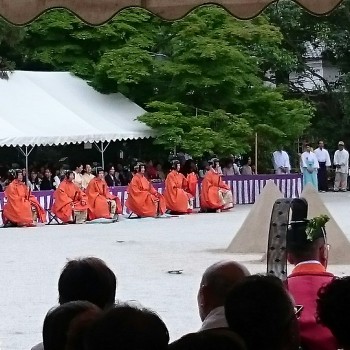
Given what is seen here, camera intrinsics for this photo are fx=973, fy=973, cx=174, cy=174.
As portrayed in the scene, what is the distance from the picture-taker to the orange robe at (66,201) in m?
21.6

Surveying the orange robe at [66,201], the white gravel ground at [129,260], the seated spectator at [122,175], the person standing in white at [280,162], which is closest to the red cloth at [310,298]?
the white gravel ground at [129,260]

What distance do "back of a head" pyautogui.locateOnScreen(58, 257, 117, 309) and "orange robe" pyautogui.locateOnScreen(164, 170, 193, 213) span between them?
2004 cm

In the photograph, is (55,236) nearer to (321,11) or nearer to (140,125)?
(140,125)

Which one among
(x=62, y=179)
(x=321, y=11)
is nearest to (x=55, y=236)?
(x=62, y=179)

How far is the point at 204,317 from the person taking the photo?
361cm

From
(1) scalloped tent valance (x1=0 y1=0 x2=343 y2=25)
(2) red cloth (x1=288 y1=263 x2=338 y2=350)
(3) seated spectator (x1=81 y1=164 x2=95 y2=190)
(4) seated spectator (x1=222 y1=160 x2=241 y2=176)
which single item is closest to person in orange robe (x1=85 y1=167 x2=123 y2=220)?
(3) seated spectator (x1=81 y1=164 x2=95 y2=190)

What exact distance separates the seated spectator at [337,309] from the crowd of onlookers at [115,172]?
19.7m

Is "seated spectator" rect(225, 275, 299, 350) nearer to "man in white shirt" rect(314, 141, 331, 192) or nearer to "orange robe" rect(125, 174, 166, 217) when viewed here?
"orange robe" rect(125, 174, 166, 217)

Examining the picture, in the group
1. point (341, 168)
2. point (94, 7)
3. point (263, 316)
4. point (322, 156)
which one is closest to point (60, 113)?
point (322, 156)

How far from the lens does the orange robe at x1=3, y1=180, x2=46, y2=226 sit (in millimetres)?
21047

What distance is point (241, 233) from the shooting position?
46.0ft

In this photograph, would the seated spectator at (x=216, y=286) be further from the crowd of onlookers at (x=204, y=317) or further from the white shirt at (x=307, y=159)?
the white shirt at (x=307, y=159)

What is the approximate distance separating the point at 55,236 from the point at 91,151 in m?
12.2

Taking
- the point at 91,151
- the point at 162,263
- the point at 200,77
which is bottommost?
the point at 162,263
